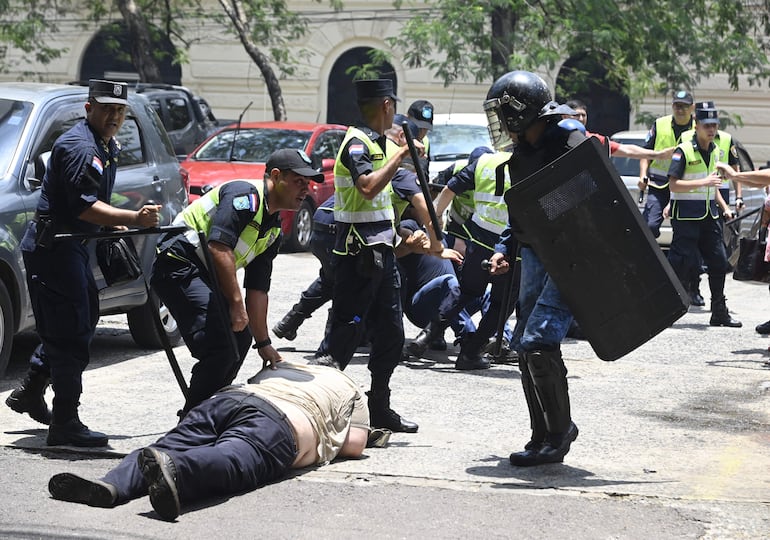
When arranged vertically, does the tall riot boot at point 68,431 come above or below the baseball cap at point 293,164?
below

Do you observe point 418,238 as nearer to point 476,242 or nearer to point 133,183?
point 476,242

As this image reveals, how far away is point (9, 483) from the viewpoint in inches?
228

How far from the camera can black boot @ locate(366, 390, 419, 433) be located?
7.05m

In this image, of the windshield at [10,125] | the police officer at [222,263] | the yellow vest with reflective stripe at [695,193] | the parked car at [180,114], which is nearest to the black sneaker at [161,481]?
the police officer at [222,263]

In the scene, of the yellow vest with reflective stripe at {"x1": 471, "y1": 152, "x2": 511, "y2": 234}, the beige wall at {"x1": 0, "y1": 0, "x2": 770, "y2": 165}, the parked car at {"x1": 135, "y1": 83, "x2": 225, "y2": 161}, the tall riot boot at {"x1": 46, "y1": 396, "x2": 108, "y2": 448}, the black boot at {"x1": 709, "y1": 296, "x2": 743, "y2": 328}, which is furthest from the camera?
the beige wall at {"x1": 0, "y1": 0, "x2": 770, "y2": 165}

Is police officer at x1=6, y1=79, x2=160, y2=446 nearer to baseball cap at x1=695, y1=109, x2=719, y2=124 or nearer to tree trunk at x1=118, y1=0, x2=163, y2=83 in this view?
baseball cap at x1=695, y1=109, x2=719, y2=124

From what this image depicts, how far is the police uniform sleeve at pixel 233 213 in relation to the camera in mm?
6234

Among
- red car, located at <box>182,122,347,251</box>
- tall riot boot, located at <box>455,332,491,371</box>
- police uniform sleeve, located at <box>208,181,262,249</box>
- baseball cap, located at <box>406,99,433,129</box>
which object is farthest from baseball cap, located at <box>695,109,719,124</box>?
police uniform sleeve, located at <box>208,181,262,249</box>

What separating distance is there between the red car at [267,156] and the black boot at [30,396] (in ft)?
30.1

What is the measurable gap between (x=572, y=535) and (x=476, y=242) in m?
4.45

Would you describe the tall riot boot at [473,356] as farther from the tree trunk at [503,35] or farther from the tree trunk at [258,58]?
the tree trunk at [258,58]

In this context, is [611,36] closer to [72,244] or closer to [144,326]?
[144,326]

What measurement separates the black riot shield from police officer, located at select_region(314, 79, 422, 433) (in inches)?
44.0

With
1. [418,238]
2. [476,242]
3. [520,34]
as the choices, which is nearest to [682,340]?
[476,242]
